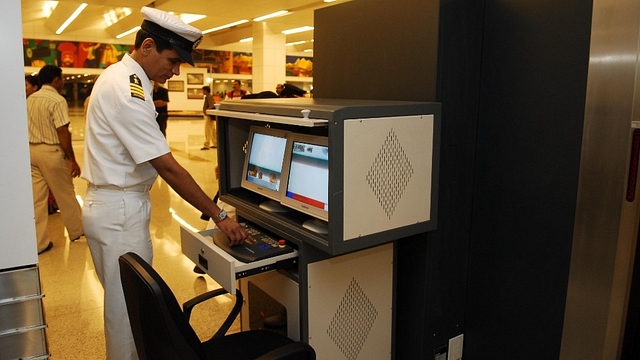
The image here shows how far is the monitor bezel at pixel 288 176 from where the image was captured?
1.80 metres

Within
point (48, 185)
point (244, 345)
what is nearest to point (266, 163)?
point (244, 345)

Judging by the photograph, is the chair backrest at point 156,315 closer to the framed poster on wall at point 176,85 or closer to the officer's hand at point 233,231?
the officer's hand at point 233,231

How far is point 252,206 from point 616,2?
1.57 m

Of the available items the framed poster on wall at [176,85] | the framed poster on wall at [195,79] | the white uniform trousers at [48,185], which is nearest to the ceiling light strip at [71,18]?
the framed poster on wall at [176,85]

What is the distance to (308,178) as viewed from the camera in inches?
74.5

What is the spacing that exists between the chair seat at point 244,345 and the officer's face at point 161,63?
1.09 m

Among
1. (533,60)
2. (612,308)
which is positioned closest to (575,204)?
(612,308)

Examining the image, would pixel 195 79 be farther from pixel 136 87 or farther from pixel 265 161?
pixel 136 87

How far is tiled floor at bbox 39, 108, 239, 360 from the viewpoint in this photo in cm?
273

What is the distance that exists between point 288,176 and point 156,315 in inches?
34.3

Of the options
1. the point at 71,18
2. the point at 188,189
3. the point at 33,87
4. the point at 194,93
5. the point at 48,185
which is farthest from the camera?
the point at 194,93

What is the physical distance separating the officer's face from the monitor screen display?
0.48m

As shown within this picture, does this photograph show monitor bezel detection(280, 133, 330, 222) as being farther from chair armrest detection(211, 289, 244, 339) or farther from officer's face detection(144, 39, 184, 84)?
officer's face detection(144, 39, 184, 84)

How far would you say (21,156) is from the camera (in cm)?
138
